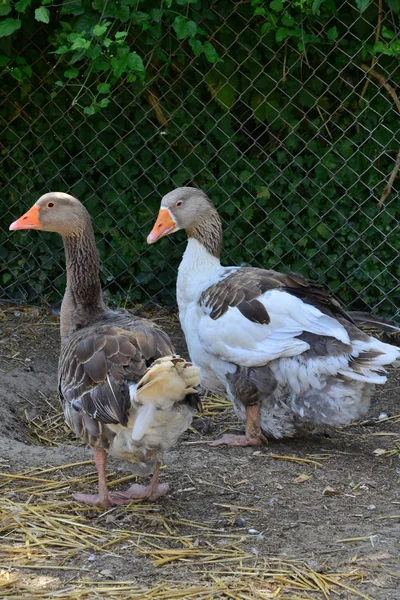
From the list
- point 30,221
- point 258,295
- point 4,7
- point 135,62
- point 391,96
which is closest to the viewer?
point 30,221

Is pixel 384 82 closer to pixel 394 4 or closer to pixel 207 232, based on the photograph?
pixel 394 4

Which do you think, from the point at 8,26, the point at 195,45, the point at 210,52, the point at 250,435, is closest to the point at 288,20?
the point at 210,52

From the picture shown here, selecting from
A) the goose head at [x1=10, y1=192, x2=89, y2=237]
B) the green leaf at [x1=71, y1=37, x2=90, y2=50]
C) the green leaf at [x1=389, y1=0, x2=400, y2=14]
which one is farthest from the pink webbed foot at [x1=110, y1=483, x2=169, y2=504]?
the green leaf at [x1=389, y1=0, x2=400, y2=14]

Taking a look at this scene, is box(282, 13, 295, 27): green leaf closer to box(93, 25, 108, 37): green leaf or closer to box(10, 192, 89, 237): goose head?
box(93, 25, 108, 37): green leaf

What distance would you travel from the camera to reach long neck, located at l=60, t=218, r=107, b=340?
173 inches

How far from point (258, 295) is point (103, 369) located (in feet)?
4.20

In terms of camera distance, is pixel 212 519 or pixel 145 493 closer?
pixel 212 519

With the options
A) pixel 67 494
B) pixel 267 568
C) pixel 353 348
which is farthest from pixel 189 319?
pixel 267 568

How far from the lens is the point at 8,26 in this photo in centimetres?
580

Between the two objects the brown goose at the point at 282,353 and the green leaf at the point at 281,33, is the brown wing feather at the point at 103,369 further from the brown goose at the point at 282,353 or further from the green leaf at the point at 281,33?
the green leaf at the point at 281,33

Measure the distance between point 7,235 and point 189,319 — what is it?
271cm

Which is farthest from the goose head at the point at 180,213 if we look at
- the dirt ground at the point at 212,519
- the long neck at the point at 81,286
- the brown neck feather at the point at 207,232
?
the dirt ground at the point at 212,519

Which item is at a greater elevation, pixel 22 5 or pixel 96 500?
pixel 22 5

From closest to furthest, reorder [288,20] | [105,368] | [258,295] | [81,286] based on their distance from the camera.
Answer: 1. [105,368]
2. [81,286]
3. [258,295]
4. [288,20]
